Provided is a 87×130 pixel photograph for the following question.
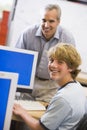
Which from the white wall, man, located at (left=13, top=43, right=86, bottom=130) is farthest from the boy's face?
the white wall

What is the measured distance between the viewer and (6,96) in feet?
4.33

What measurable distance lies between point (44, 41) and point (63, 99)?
973mm

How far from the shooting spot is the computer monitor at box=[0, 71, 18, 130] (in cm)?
131

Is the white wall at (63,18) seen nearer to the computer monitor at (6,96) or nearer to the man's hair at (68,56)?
the man's hair at (68,56)

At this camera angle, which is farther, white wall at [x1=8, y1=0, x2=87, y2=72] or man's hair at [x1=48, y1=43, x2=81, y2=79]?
white wall at [x1=8, y1=0, x2=87, y2=72]

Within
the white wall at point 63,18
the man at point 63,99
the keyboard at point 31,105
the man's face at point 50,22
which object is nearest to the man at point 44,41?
the man's face at point 50,22

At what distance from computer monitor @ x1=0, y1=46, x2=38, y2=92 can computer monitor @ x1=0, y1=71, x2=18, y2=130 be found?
80cm

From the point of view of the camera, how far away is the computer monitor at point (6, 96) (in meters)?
1.31

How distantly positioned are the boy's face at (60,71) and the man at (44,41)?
1.84ft

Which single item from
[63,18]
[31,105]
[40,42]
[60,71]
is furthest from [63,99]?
[63,18]

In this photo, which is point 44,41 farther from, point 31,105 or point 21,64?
point 31,105

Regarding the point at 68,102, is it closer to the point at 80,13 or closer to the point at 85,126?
the point at 85,126

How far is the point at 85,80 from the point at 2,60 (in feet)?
4.69

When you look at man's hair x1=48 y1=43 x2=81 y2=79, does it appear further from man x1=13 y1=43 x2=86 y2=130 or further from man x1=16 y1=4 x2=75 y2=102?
man x1=16 y1=4 x2=75 y2=102
